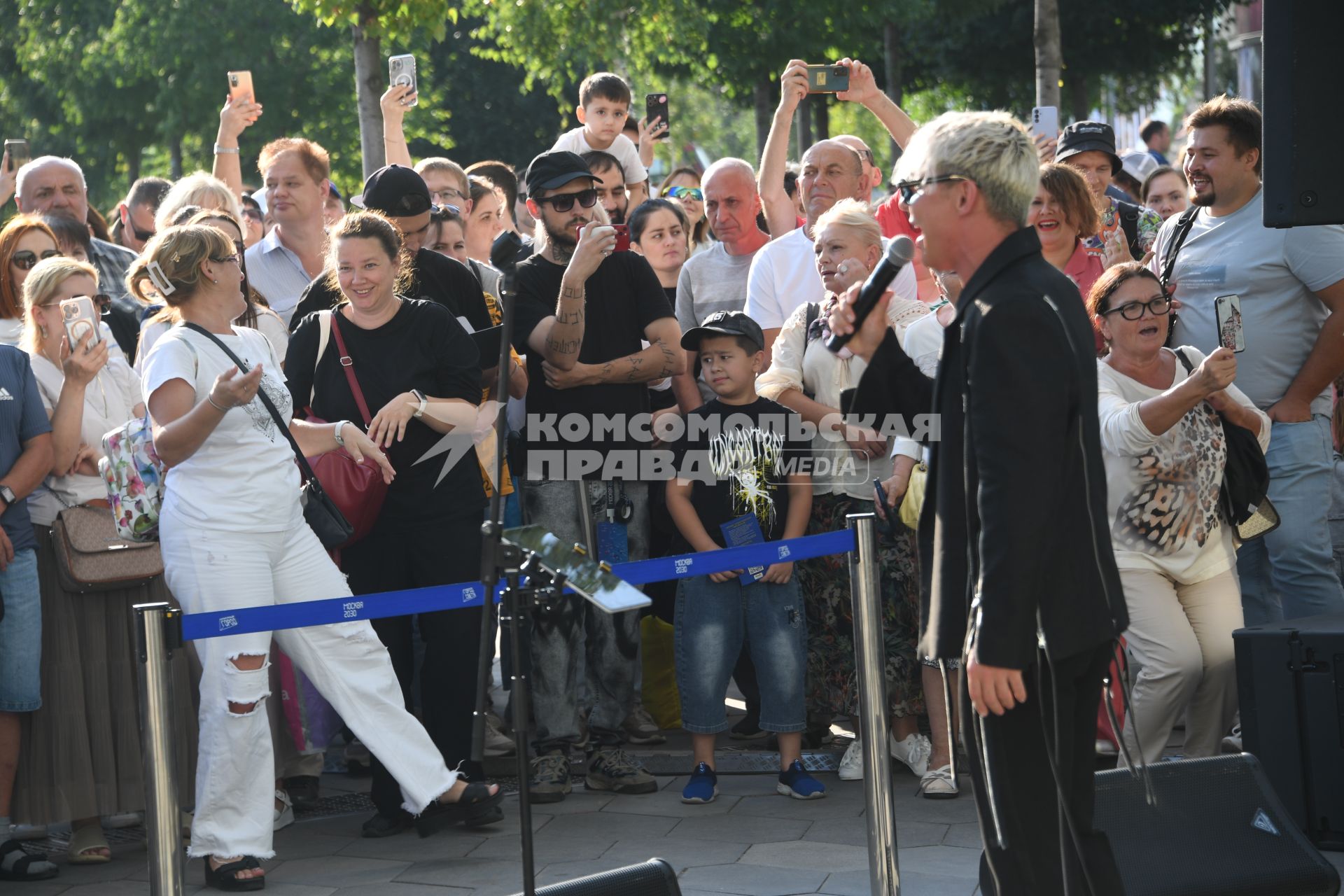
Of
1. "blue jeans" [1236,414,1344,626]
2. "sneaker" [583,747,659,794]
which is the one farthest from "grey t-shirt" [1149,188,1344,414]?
"sneaker" [583,747,659,794]

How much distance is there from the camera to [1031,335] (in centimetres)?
336

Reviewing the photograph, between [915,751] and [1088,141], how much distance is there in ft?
9.69

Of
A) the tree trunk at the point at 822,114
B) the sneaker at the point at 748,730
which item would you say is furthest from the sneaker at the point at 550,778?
the tree trunk at the point at 822,114

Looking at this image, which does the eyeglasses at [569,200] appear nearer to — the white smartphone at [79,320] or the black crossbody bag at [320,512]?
the black crossbody bag at [320,512]

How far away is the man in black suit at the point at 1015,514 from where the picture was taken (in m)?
3.35

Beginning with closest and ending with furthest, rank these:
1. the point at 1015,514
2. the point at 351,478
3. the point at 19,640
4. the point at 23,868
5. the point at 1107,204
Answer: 1. the point at 1015,514
2. the point at 23,868
3. the point at 19,640
4. the point at 351,478
5. the point at 1107,204

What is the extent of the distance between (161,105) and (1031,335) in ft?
Answer: 88.0

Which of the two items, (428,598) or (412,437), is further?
(412,437)

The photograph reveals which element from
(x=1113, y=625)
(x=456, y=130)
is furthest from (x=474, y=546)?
(x=456, y=130)

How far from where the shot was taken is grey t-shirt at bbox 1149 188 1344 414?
611 cm

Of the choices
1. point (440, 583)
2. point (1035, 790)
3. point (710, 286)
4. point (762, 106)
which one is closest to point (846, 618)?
point (440, 583)

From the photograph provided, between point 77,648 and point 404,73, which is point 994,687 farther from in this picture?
point 404,73

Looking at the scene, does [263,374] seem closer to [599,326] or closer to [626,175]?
[599,326]

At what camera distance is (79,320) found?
5594 millimetres
